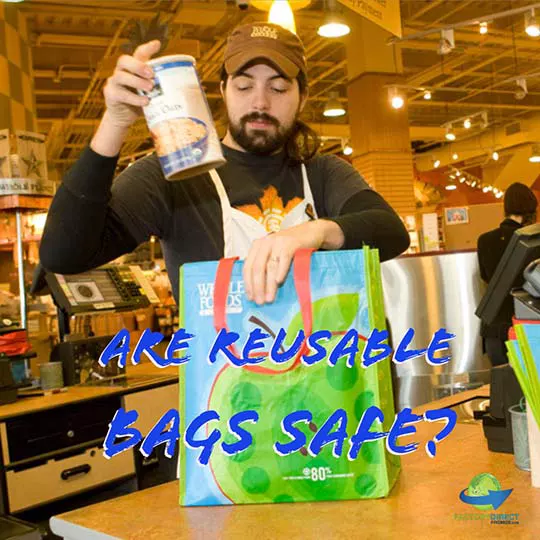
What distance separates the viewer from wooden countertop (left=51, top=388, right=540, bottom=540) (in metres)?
0.94

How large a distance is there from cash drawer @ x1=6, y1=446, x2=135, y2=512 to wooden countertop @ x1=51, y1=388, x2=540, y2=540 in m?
2.15

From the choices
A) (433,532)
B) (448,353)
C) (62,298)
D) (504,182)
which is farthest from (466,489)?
(504,182)

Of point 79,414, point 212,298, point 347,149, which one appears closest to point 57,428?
point 79,414

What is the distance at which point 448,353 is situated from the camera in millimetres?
3383

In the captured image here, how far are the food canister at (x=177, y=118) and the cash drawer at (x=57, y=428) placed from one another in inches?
96.2

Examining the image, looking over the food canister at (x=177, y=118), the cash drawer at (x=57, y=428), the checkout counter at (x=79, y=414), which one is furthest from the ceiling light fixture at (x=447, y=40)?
the food canister at (x=177, y=118)

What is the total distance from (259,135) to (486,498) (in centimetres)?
90

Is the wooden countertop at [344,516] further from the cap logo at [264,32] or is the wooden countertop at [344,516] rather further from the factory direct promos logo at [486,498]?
the cap logo at [264,32]

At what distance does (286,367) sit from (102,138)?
49 cm

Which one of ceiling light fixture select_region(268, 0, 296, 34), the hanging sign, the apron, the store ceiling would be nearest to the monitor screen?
the apron

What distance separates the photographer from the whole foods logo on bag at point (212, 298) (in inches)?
42.5

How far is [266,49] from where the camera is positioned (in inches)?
58.5

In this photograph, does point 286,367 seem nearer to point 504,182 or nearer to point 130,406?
point 130,406

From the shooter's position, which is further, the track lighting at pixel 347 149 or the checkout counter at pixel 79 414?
the track lighting at pixel 347 149
